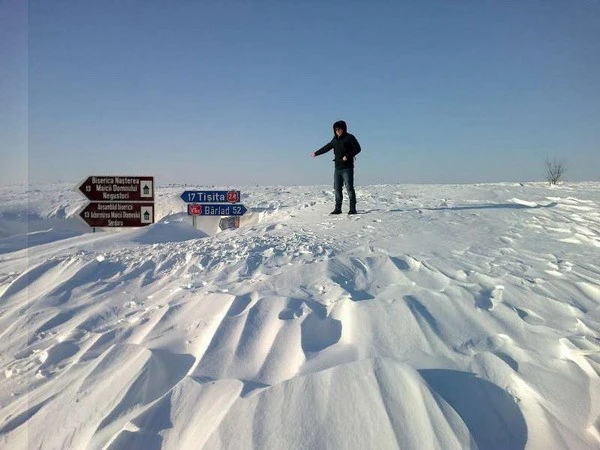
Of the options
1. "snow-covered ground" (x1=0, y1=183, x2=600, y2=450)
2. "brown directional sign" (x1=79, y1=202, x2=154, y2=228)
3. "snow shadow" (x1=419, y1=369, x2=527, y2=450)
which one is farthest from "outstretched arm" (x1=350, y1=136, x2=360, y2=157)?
"snow shadow" (x1=419, y1=369, x2=527, y2=450)

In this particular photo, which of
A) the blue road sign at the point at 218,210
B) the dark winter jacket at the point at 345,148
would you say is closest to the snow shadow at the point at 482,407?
the dark winter jacket at the point at 345,148

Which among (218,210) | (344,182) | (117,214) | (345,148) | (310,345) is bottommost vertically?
(310,345)

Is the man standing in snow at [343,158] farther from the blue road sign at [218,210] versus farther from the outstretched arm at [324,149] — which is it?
the blue road sign at [218,210]

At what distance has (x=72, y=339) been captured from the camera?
127 inches

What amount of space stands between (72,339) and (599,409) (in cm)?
368

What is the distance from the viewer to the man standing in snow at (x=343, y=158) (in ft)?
23.1

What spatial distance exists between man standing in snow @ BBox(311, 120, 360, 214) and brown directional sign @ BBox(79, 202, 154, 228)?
4.08 metres

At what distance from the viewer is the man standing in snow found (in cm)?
703

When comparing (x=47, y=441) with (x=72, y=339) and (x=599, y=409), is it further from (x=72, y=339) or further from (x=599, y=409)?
(x=599, y=409)

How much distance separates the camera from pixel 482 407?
7.14 feet

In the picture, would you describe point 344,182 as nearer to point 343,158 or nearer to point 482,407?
point 343,158

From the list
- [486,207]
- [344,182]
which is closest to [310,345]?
[344,182]

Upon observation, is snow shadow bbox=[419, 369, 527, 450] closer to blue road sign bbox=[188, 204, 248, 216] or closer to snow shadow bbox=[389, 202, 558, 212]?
snow shadow bbox=[389, 202, 558, 212]

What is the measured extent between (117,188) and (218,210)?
2.14m
